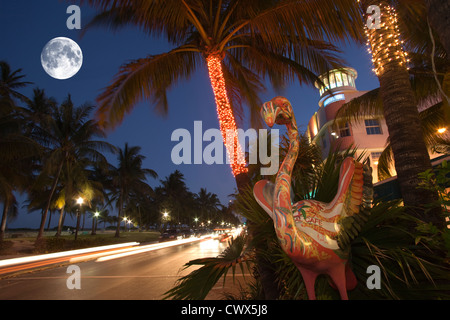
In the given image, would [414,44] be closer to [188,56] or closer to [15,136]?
[188,56]

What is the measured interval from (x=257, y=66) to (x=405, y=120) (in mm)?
4604

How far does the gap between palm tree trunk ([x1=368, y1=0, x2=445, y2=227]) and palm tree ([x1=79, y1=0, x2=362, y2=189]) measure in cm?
63

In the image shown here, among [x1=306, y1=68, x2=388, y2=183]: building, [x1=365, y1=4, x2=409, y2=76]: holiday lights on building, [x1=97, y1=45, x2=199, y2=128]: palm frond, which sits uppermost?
[x1=306, y1=68, x2=388, y2=183]: building

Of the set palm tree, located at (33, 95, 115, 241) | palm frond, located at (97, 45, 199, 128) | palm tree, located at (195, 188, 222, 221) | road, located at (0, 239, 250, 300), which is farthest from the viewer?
palm tree, located at (195, 188, 222, 221)

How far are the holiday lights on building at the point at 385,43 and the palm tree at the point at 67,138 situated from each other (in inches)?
739

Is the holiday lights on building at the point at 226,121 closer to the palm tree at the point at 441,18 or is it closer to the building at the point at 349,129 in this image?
the palm tree at the point at 441,18

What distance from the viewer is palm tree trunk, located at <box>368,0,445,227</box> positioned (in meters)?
2.72

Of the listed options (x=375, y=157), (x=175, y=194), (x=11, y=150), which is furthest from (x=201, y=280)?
(x=175, y=194)

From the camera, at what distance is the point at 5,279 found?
25.7ft

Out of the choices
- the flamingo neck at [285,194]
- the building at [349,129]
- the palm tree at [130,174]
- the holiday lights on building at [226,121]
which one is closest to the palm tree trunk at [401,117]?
the flamingo neck at [285,194]

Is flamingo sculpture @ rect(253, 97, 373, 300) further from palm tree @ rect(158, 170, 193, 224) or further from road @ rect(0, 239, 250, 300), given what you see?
palm tree @ rect(158, 170, 193, 224)

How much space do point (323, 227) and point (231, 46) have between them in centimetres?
536

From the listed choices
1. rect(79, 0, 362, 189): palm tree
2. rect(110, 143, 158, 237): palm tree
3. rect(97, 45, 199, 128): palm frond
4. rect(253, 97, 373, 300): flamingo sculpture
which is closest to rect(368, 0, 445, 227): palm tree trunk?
rect(79, 0, 362, 189): palm tree
